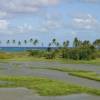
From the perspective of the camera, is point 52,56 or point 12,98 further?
point 52,56

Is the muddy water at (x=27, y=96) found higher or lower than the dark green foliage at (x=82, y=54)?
lower

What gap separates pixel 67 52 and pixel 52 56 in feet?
13.6

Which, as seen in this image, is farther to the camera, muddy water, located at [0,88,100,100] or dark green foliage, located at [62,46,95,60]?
dark green foliage, located at [62,46,95,60]

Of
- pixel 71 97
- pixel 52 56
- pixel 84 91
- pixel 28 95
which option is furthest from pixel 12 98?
pixel 52 56

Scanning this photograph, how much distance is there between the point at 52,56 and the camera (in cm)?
8106

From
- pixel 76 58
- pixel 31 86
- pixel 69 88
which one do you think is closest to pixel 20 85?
pixel 31 86

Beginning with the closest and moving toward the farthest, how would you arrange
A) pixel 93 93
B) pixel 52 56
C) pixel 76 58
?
pixel 93 93
pixel 76 58
pixel 52 56

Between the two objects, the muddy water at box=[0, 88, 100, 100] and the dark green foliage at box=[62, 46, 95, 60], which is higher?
the dark green foliage at box=[62, 46, 95, 60]

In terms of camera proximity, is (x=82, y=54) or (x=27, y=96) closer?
(x=27, y=96)

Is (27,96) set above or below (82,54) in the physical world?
below

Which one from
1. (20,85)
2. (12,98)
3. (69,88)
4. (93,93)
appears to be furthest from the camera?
(20,85)

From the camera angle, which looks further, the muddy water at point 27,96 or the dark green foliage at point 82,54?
the dark green foliage at point 82,54

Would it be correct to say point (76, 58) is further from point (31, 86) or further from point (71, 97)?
point (71, 97)

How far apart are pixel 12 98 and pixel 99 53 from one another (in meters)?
62.1
